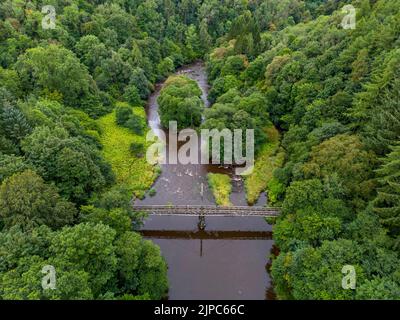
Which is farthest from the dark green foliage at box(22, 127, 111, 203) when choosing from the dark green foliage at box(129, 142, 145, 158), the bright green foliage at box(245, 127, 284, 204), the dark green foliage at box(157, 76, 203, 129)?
the dark green foliage at box(157, 76, 203, 129)

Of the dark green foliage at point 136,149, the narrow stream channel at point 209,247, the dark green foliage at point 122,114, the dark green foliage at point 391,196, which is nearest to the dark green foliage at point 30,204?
the narrow stream channel at point 209,247

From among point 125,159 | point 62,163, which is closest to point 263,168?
point 125,159

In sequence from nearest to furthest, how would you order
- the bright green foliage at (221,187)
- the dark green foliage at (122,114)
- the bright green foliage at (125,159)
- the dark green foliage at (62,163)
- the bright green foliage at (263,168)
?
the dark green foliage at (62,163), the bright green foliage at (221,187), the bright green foliage at (263,168), the bright green foliage at (125,159), the dark green foliage at (122,114)

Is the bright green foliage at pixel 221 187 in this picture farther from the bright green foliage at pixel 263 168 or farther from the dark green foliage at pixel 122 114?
the dark green foliage at pixel 122 114

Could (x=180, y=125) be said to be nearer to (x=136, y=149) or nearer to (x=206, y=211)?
(x=136, y=149)

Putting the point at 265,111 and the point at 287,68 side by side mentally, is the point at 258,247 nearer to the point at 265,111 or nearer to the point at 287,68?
the point at 265,111
